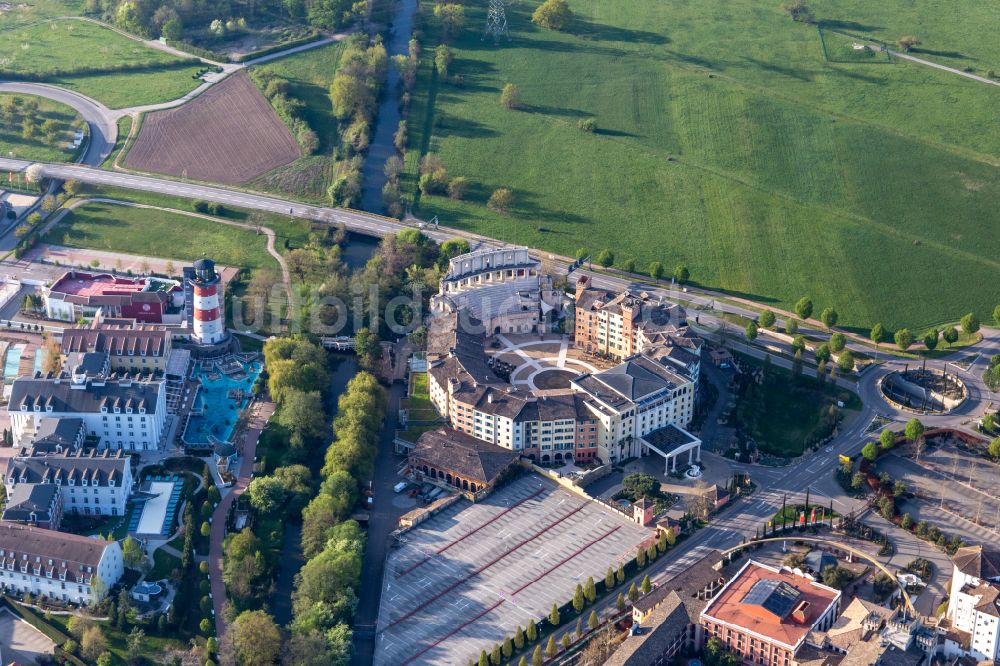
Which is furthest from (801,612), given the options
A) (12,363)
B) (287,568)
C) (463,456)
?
(12,363)

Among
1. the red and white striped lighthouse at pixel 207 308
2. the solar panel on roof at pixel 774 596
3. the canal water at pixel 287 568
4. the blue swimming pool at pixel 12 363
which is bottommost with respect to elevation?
the canal water at pixel 287 568

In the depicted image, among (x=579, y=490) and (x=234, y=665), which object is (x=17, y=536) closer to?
(x=234, y=665)

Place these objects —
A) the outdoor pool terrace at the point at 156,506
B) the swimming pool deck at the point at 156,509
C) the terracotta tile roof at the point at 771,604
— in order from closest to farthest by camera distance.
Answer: the terracotta tile roof at the point at 771,604 < the swimming pool deck at the point at 156,509 < the outdoor pool terrace at the point at 156,506

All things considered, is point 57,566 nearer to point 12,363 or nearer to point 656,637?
point 12,363

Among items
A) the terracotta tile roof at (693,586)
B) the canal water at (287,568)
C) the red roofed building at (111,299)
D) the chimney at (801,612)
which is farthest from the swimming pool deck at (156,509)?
the chimney at (801,612)

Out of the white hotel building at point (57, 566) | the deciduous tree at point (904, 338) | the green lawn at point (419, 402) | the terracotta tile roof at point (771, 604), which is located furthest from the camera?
the deciduous tree at point (904, 338)

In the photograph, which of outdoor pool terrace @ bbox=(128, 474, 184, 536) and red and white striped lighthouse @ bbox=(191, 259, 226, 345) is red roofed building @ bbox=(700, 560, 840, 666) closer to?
outdoor pool terrace @ bbox=(128, 474, 184, 536)

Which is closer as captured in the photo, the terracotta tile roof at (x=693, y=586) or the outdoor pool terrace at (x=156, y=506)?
the terracotta tile roof at (x=693, y=586)

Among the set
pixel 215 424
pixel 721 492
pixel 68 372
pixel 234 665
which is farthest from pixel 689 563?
pixel 68 372

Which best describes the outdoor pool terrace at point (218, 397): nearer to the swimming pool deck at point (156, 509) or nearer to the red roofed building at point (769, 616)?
the swimming pool deck at point (156, 509)
